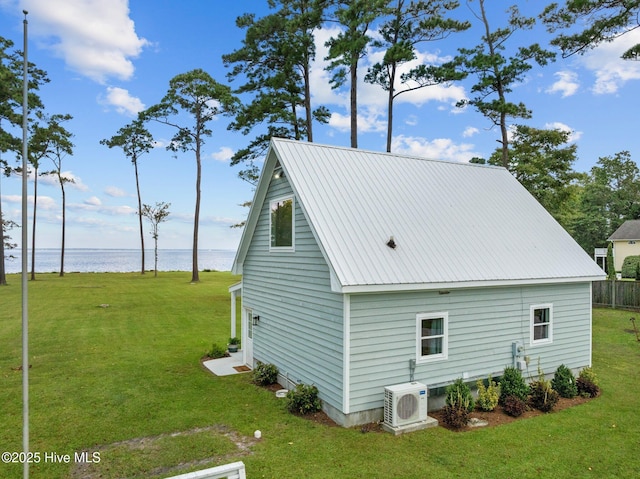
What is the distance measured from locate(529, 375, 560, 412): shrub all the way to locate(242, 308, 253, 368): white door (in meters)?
7.82

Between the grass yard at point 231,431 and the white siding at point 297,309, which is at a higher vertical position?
the white siding at point 297,309

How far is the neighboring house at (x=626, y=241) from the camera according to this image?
40.3 m

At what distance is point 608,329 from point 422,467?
15.2 m

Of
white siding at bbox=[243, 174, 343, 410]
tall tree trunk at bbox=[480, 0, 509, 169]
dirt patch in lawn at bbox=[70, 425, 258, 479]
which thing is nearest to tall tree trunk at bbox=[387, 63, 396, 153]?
tall tree trunk at bbox=[480, 0, 509, 169]

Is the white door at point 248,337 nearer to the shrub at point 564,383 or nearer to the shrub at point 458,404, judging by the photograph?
the shrub at point 458,404

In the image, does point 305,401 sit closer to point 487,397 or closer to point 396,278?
point 396,278

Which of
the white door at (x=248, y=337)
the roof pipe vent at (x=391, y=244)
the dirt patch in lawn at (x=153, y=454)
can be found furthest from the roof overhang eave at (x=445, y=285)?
the white door at (x=248, y=337)

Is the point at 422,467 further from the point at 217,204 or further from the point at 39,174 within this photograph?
the point at 39,174

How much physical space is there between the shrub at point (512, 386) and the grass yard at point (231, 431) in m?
0.67

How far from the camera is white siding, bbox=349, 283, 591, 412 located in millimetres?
8023

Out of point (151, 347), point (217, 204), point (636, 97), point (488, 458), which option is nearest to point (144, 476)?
point (488, 458)

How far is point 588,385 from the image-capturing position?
397 inches

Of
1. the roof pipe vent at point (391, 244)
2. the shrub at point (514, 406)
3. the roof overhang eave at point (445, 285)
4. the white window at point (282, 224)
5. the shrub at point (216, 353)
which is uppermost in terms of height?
Result: the white window at point (282, 224)

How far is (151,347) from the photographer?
14.9m
